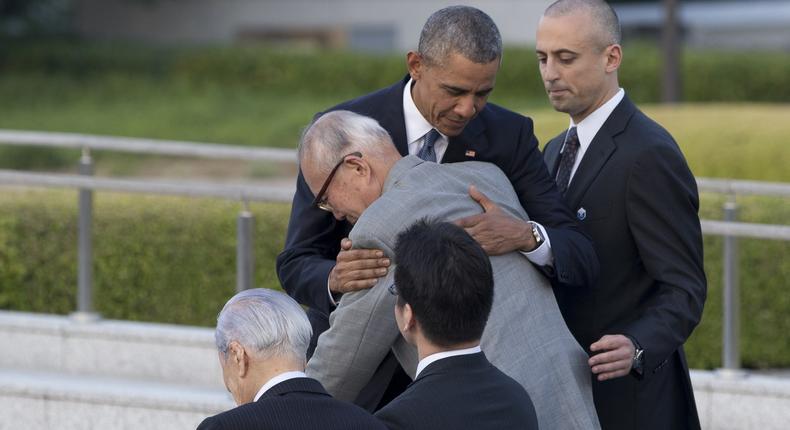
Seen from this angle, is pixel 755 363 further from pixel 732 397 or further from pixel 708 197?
pixel 732 397

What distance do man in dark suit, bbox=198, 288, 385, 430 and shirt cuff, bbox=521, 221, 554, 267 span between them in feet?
1.89

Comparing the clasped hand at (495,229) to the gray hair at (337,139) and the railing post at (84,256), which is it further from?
the railing post at (84,256)

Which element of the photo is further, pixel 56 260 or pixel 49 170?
pixel 49 170

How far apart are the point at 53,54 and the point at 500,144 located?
23.7 m

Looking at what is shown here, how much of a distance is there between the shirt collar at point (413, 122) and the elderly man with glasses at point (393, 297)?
25 centimetres

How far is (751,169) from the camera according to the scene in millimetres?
9750

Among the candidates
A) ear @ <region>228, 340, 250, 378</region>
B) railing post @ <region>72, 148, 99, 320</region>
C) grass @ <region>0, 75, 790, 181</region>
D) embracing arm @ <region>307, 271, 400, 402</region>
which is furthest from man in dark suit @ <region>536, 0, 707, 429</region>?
grass @ <region>0, 75, 790, 181</region>

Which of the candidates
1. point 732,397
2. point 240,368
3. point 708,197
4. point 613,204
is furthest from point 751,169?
point 240,368

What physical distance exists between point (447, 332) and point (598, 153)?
0.97m

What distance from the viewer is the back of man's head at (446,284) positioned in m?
2.71

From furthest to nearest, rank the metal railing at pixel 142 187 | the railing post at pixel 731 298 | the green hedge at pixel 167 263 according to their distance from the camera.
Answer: the green hedge at pixel 167 263 → the metal railing at pixel 142 187 → the railing post at pixel 731 298

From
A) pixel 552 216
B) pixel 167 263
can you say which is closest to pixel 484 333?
pixel 552 216

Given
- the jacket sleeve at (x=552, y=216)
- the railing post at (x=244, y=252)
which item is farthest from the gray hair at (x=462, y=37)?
the railing post at (x=244, y=252)

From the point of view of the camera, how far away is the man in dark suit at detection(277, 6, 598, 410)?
3096 mm
